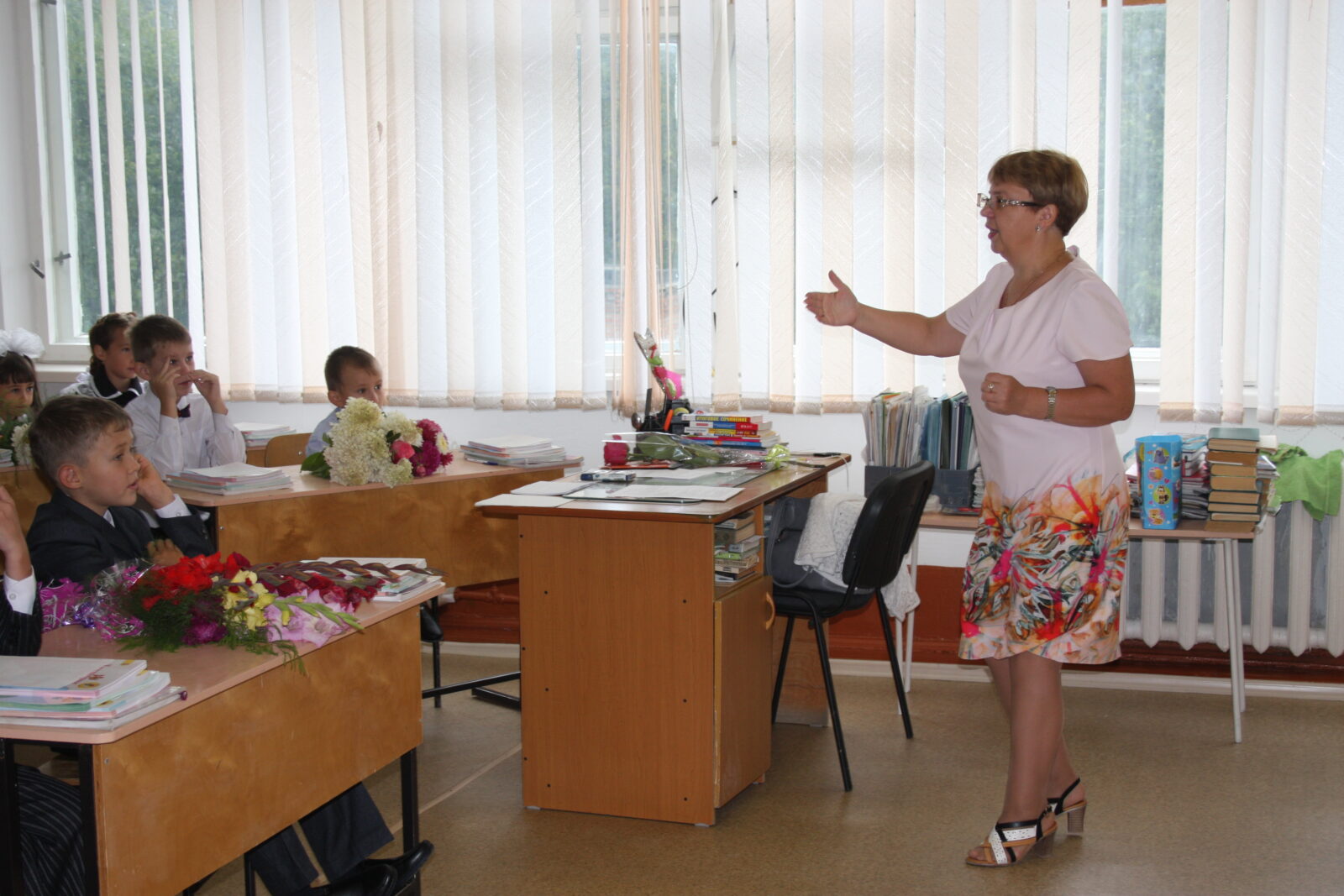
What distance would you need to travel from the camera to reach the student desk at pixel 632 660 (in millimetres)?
3021

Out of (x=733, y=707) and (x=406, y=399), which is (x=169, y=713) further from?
(x=406, y=399)

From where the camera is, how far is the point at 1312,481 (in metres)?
3.90

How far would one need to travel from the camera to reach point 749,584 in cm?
322

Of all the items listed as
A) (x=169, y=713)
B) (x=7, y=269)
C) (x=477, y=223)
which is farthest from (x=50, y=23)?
(x=169, y=713)

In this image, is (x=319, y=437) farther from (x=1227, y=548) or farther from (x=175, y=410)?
(x=1227, y=548)

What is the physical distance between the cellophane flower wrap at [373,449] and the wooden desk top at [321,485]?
29 millimetres

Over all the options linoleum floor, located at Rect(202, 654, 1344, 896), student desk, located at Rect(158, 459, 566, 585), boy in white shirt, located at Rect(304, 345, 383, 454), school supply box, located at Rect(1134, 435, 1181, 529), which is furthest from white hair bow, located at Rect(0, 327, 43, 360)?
school supply box, located at Rect(1134, 435, 1181, 529)

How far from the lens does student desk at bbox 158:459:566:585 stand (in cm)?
337

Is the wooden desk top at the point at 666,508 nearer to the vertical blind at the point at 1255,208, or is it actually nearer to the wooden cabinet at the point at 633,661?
the wooden cabinet at the point at 633,661

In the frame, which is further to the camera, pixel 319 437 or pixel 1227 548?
pixel 319 437

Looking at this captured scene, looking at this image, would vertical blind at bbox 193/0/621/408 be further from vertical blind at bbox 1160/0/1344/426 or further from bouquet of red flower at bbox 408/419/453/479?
vertical blind at bbox 1160/0/1344/426

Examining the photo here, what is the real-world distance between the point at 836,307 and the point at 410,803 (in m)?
1.58

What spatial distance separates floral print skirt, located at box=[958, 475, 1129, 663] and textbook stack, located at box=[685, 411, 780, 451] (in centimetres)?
103

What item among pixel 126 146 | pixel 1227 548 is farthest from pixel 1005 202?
pixel 126 146
